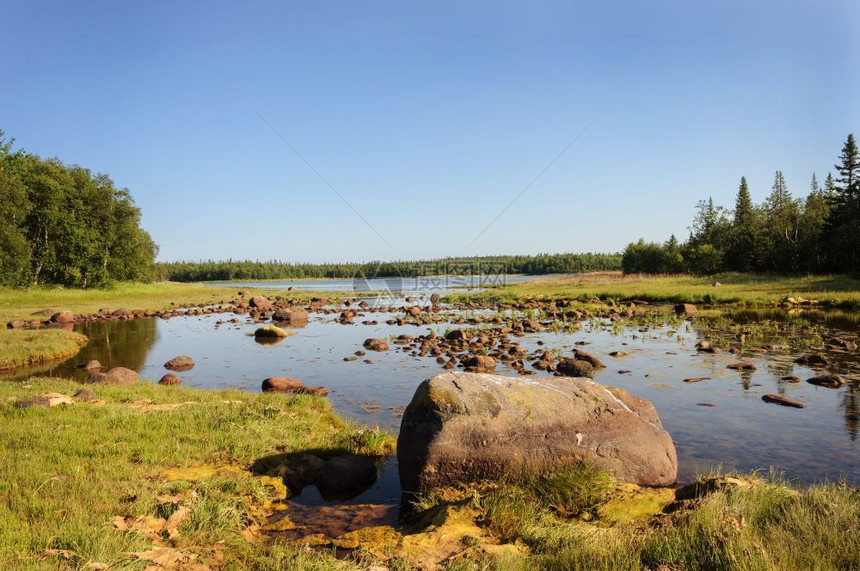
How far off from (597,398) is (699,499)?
2546mm

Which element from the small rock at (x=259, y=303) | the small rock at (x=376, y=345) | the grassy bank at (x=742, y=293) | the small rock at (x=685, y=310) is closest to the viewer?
the small rock at (x=376, y=345)

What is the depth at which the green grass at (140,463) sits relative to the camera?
18.5 feet

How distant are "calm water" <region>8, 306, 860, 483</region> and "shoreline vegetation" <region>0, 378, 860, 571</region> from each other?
10.9ft

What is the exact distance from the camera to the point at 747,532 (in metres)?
5.49

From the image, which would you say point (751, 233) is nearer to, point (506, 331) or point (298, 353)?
point (506, 331)

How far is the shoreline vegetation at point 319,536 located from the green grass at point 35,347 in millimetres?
15974

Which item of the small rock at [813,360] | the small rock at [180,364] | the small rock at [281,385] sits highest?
the small rock at [813,360]

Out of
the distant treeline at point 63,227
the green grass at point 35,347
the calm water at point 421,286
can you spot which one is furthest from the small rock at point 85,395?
the calm water at point 421,286

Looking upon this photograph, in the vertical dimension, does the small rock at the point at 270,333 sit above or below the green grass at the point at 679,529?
below

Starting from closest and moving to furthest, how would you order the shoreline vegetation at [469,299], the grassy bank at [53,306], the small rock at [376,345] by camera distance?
1. the grassy bank at [53,306]
2. the shoreline vegetation at [469,299]
3. the small rock at [376,345]

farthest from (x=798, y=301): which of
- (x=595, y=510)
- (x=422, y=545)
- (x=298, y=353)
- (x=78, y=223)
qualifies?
(x=78, y=223)

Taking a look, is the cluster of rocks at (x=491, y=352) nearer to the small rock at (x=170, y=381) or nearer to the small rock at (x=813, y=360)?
the small rock at (x=813, y=360)

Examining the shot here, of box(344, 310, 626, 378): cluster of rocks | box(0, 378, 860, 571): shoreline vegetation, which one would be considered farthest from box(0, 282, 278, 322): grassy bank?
box(0, 378, 860, 571): shoreline vegetation

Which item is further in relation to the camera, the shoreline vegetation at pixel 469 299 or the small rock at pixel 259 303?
the small rock at pixel 259 303
